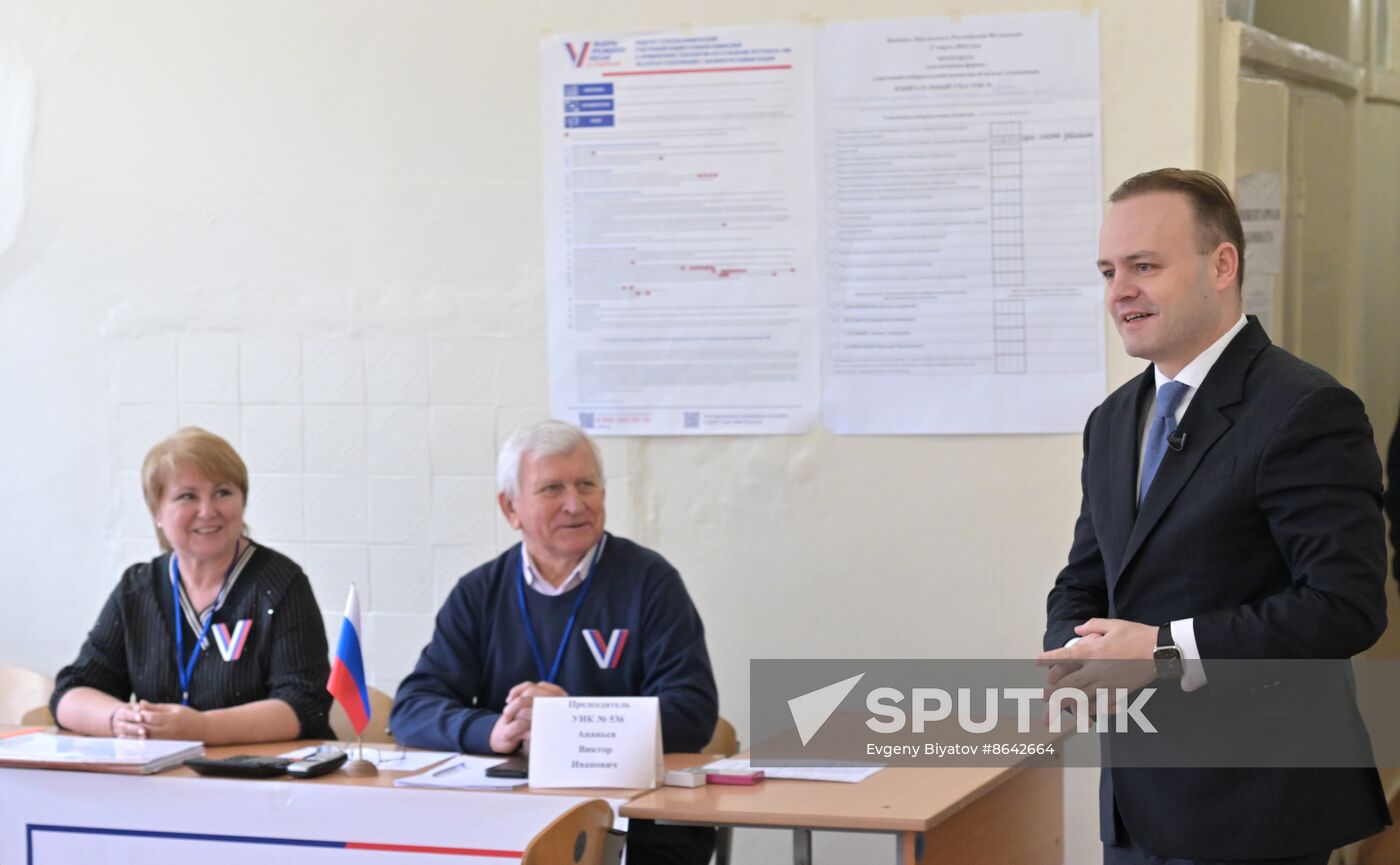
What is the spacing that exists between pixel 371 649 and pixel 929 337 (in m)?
1.82

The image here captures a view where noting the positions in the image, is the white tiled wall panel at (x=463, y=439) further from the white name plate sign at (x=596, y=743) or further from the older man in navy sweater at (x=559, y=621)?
the white name plate sign at (x=596, y=743)

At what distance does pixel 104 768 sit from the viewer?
3.23 meters

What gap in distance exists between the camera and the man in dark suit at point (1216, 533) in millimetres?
2051

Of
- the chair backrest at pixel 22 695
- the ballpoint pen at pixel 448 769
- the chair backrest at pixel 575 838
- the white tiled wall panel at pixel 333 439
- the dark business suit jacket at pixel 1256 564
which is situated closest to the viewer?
the dark business suit jacket at pixel 1256 564

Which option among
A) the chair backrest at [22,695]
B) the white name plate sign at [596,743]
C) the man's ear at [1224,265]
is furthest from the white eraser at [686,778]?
the chair backrest at [22,695]

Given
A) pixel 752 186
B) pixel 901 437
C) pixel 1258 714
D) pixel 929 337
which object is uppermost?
pixel 752 186

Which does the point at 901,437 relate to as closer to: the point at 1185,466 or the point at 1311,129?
the point at 1311,129

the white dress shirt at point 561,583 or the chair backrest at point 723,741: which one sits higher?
the white dress shirt at point 561,583

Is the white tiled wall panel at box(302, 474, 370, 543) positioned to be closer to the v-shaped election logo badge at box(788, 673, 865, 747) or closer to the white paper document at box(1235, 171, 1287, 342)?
the v-shaped election logo badge at box(788, 673, 865, 747)

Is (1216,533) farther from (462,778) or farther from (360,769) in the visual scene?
(360,769)

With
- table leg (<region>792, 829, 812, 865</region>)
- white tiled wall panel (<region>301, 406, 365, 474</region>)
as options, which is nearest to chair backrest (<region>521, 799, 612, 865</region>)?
table leg (<region>792, 829, 812, 865</region>)

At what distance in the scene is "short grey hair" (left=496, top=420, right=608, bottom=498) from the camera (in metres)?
3.61

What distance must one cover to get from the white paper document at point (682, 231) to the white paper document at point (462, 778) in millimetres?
1317

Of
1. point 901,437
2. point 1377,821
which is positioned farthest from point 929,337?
point 1377,821
